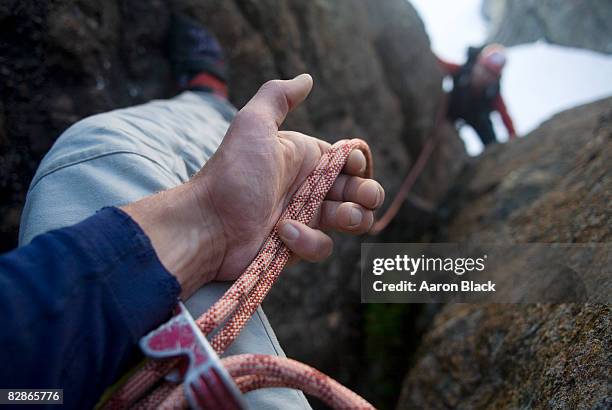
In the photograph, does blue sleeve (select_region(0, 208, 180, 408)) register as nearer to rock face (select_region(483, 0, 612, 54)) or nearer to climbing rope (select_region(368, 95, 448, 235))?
climbing rope (select_region(368, 95, 448, 235))

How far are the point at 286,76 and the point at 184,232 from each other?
168 cm

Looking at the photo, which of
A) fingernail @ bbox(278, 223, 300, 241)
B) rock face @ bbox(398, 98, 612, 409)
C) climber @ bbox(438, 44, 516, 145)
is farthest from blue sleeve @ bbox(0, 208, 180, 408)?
climber @ bbox(438, 44, 516, 145)

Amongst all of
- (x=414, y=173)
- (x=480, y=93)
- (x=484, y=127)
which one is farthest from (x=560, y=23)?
(x=414, y=173)

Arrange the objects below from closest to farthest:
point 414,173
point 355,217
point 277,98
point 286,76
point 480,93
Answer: point 277,98, point 355,217, point 286,76, point 414,173, point 480,93

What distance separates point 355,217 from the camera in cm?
133

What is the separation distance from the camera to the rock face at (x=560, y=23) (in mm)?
3668

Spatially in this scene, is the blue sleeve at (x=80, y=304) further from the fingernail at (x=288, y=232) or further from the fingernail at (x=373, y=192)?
the fingernail at (x=373, y=192)

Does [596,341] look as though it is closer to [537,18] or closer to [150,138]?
[150,138]

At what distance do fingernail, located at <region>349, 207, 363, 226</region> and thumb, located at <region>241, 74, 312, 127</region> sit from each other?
1.10ft

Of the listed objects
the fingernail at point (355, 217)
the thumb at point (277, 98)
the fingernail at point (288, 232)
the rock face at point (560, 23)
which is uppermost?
the thumb at point (277, 98)

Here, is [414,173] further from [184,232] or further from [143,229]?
[143,229]

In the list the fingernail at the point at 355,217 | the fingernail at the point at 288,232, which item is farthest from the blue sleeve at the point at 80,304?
the fingernail at the point at 355,217

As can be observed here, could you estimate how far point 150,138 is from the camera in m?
1.32

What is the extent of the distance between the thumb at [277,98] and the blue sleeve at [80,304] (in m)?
0.45
